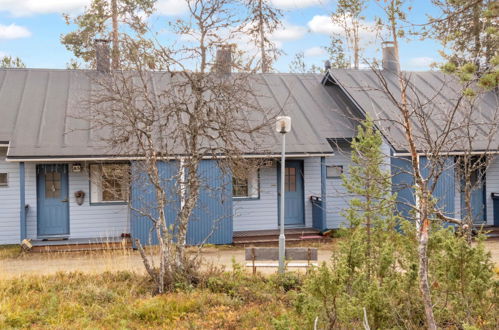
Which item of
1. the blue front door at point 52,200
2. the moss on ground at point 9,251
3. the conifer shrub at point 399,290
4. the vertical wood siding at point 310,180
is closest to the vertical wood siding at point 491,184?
the vertical wood siding at point 310,180

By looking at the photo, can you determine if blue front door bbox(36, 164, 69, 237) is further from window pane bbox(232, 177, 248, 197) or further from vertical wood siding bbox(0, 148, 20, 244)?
window pane bbox(232, 177, 248, 197)

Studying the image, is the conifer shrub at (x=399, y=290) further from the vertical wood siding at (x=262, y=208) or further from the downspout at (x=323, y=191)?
the vertical wood siding at (x=262, y=208)

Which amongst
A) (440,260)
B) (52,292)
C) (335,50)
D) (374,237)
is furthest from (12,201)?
(335,50)

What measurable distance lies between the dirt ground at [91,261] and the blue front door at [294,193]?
1.93m

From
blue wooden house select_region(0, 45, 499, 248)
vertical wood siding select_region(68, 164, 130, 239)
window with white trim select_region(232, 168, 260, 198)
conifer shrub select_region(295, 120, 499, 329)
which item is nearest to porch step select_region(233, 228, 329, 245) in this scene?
blue wooden house select_region(0, 45, 499, 248)

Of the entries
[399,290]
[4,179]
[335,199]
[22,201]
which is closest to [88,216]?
[22,201]

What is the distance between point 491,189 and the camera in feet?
54.6

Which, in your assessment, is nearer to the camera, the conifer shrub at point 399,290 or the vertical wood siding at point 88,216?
the conifer shrub at point 399,290

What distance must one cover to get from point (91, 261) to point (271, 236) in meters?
4.96

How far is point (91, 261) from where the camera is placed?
39.1 feet

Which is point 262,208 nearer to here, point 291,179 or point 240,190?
point 240,190

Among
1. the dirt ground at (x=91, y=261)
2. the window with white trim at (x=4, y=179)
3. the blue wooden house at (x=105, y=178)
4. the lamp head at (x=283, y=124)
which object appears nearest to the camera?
the lamp head at (x=283, y=124)

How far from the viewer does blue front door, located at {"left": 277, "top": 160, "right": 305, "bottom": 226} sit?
15711 mm

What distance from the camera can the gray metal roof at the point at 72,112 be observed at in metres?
13.4
